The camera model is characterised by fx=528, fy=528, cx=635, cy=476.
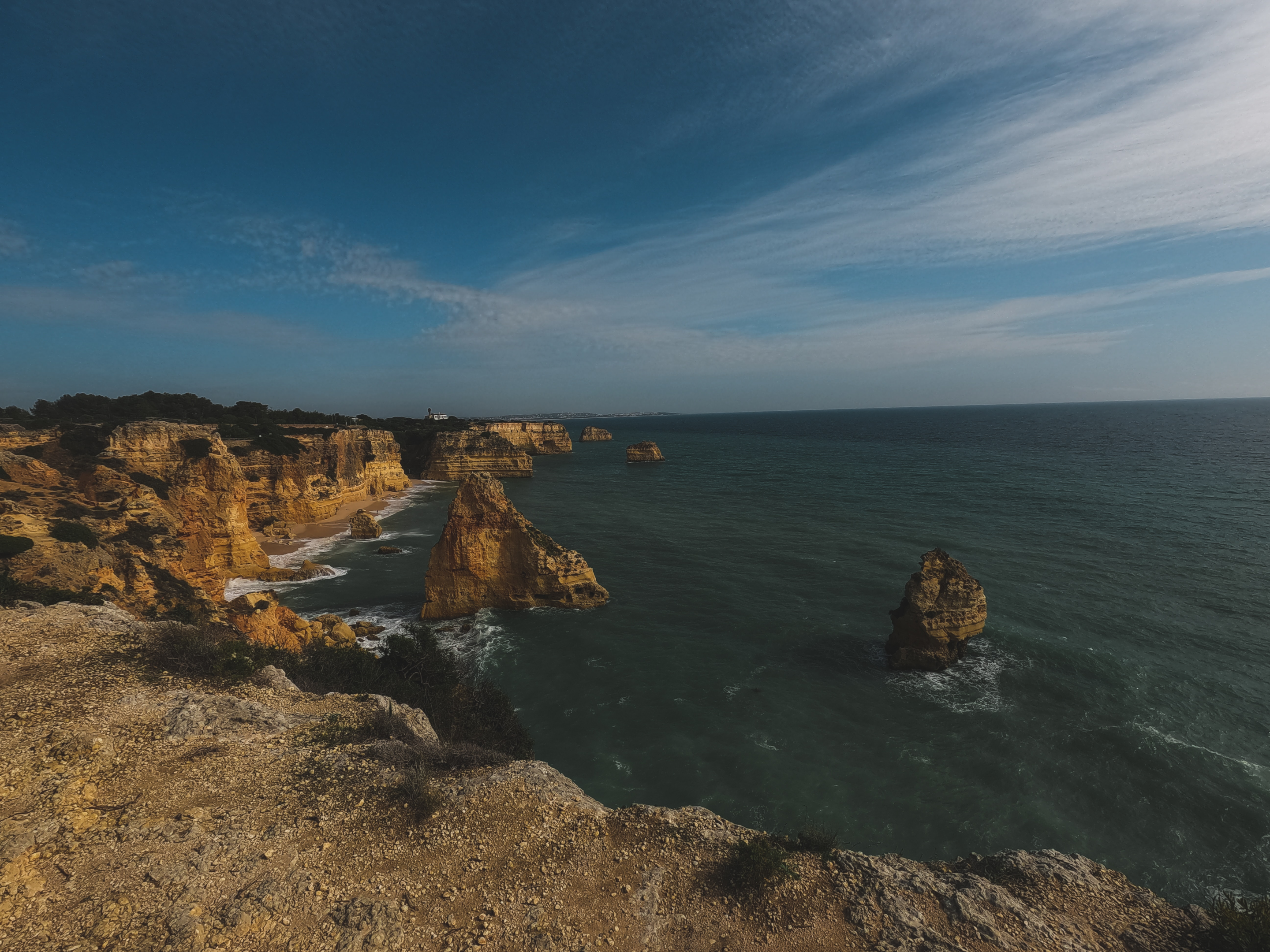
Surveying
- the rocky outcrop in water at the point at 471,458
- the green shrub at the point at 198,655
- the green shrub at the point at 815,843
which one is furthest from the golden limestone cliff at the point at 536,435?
the green shrub at the point at 815,843

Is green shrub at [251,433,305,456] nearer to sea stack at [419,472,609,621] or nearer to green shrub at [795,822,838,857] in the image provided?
sea stack at [419,472,609,621]

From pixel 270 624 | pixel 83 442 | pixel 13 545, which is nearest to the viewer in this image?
pixel 13 545

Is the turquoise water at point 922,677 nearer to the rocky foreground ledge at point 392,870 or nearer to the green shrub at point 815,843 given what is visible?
the green shrub at point 815,843

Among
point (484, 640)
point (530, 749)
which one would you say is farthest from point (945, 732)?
point (484, 640)

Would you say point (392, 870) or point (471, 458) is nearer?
point (392, 870)

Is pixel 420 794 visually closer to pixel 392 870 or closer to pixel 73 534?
pixel 392 870

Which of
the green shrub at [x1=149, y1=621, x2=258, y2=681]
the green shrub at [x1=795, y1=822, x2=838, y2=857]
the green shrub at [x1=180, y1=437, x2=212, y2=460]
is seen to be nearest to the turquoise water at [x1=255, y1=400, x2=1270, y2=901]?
the green shrub at [x1=795, y1=822, x2=838, y2=857]

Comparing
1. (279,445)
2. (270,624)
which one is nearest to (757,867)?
(270,624)
